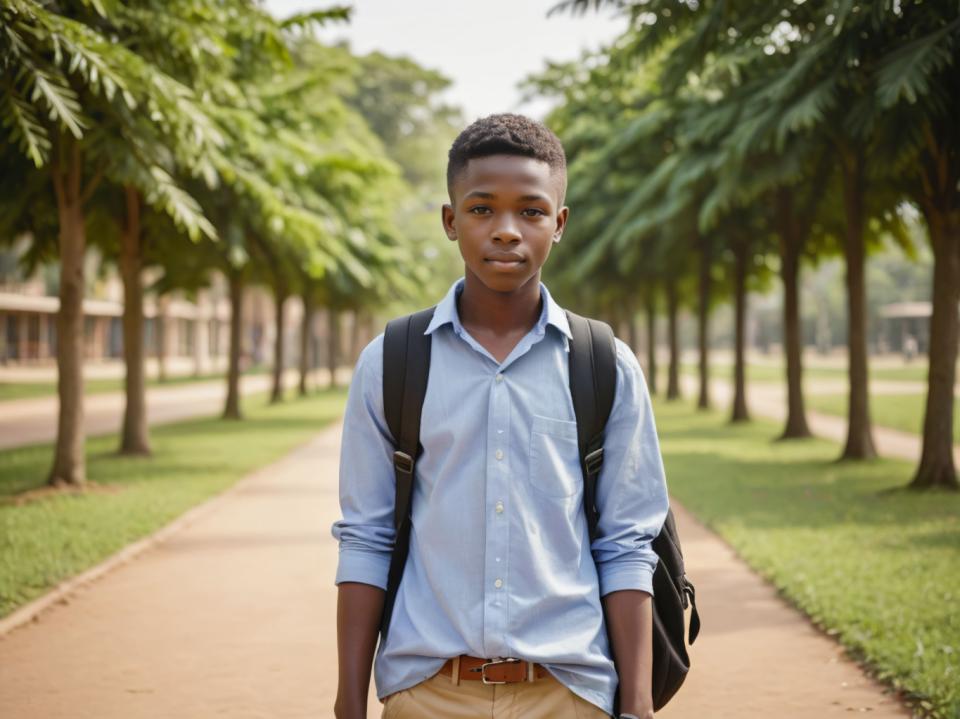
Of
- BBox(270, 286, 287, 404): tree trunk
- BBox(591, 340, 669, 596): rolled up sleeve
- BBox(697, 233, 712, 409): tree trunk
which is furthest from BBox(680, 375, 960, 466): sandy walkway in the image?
BBox(591, 340, 669, 596): rolled up sleeve

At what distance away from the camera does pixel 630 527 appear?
230 centimetres

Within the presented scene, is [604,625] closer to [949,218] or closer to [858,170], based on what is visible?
[949,218]

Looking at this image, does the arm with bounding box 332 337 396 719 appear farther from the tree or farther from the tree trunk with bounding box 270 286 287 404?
the tree trunk with bounding box 270 286 287 404

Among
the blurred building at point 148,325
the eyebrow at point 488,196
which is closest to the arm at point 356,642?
the eyebrow at point 488,196

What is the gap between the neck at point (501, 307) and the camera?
2.39 metres

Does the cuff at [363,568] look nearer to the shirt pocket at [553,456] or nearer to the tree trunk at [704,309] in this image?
the shirt pocket at [553,456]

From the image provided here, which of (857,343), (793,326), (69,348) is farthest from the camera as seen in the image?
(793,326)

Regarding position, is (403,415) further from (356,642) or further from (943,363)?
(943,363)

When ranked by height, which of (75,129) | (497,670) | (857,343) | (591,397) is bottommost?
(497,670)

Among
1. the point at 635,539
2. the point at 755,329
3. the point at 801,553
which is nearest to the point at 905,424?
the point at 801,553

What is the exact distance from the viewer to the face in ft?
7.55

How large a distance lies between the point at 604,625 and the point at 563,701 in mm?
186

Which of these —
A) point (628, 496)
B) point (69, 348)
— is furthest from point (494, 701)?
point (69, 348)

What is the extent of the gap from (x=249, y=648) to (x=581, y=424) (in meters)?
4.22
